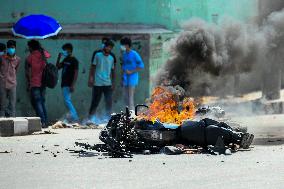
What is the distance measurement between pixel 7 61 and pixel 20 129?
392 cm

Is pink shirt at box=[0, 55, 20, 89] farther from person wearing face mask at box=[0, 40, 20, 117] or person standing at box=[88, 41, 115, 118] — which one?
person standing at box=[88, 41, 115, 118]

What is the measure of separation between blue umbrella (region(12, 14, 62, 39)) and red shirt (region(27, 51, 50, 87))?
0.99 m

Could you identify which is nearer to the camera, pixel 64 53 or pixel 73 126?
pixel 73 126

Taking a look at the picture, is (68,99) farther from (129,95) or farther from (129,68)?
(129,68)

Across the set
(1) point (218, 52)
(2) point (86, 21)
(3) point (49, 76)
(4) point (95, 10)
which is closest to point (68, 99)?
(3) point (49, 76)

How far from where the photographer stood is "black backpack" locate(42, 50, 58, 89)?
23375 millimetres

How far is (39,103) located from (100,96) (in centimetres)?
194

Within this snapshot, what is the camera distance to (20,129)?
1969 centimetres

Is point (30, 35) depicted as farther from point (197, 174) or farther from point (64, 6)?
point (197, 174)

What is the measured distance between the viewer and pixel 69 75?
24.4 meters

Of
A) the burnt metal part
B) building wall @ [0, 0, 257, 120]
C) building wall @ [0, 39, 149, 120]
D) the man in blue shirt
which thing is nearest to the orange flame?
the burnt metal part

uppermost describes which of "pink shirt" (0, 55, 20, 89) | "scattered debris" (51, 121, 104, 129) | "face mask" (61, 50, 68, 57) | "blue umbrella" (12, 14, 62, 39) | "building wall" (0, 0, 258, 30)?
"building wall" (0, 0, 258, 30)

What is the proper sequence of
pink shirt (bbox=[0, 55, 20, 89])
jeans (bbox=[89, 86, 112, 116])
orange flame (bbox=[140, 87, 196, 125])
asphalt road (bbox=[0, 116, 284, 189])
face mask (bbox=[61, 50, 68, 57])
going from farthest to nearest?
face mask (bbox=[61, 50, 68, 57])
jeans (bbox=[89, 86, 112, 116])
pink shirt (bbox=[0, 55, 20, 89])
orange flame (bbox=[140, 87, 196, 125])
asphalt road (bbox=[0, 116, 284, 189])

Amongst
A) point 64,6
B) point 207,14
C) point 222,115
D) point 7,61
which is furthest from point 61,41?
point 222,115
